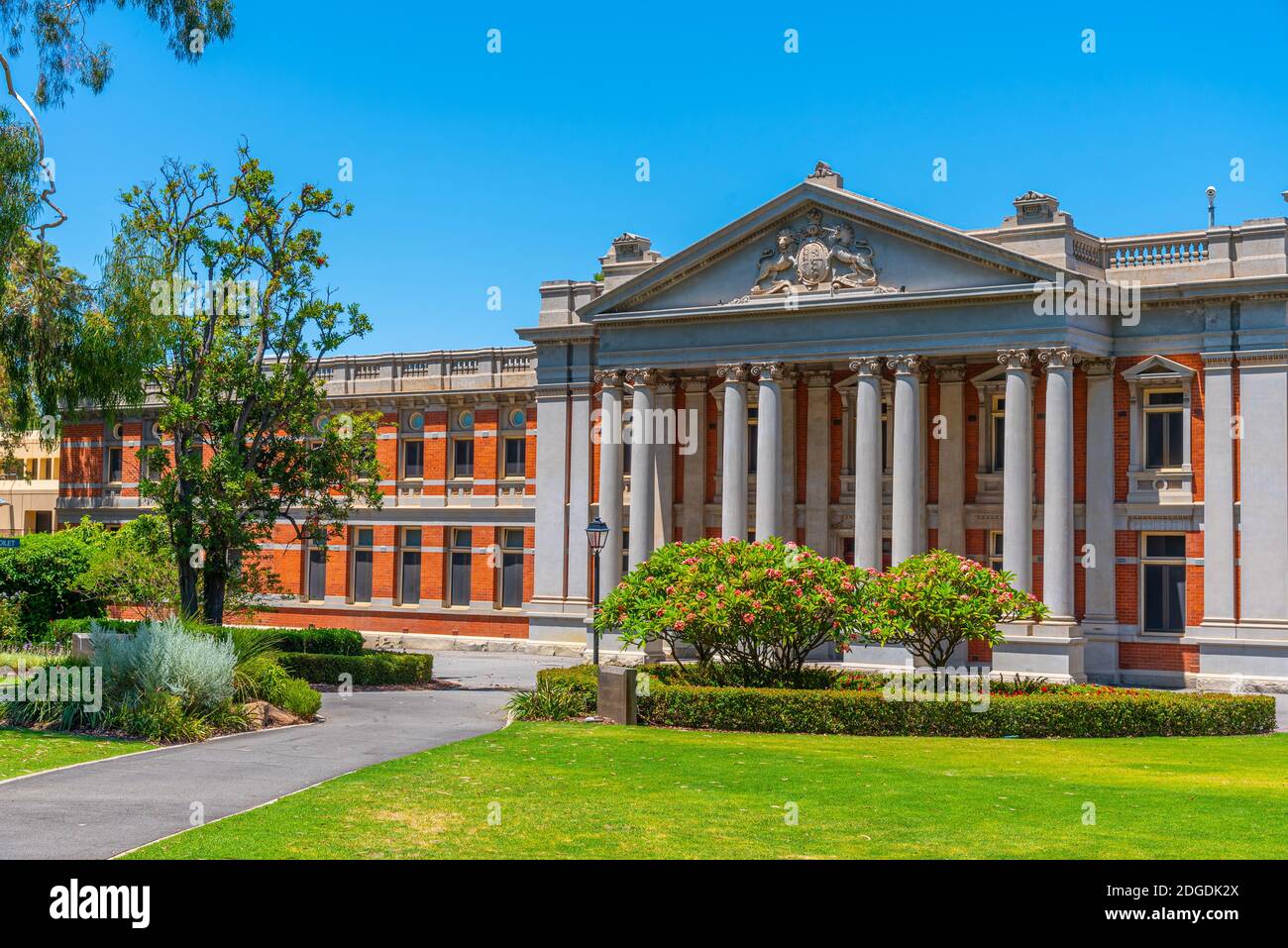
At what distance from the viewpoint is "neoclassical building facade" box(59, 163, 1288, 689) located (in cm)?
3462

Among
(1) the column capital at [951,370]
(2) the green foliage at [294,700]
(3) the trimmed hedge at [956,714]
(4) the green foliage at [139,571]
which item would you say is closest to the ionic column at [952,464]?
(1) the column capital at [951,370]

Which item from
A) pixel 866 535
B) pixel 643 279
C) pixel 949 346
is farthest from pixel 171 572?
pixel 949 346

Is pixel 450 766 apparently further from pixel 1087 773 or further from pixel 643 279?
pixel 643 279

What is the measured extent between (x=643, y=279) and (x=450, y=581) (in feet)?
46.0

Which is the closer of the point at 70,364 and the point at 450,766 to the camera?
the point at 450,766

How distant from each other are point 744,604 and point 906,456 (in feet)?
36.8

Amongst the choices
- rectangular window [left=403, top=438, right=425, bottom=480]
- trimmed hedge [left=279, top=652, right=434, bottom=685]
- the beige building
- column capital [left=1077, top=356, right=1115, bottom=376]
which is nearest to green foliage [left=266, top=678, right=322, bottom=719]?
trimmed hedge [left=279, top=652, right=434, bottom=685]

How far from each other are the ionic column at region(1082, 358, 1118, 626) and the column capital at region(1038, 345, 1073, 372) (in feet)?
6.12

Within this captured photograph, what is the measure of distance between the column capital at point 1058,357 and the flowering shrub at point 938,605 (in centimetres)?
843

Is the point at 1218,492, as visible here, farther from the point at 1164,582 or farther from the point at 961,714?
the point at 961,714

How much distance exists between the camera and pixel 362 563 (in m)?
50.2

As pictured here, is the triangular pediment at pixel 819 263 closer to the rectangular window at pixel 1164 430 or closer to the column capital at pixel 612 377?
the column capital at pixel 612 377

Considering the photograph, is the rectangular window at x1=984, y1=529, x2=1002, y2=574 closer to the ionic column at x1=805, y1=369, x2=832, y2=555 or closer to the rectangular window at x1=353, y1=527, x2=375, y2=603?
the ionic column at x1=805, y1=369, x2=832, y2=555

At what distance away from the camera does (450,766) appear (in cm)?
1938
